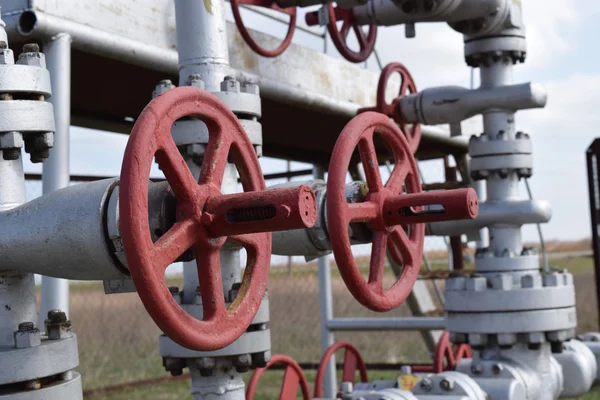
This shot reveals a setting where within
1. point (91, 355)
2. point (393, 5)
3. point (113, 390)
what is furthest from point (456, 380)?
point (91, 355)

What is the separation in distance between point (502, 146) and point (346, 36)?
1.84 ft

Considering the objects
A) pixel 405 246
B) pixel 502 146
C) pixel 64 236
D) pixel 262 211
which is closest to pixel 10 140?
pixel 64 236

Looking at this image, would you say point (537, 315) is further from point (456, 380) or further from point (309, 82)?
point (309, 82)

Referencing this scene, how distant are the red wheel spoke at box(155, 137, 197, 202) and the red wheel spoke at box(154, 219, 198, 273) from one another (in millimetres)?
34

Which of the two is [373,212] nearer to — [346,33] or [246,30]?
[246,30]

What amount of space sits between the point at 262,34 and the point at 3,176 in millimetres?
1543

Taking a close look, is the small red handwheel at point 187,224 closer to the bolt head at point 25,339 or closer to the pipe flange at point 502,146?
the bolt head at point 25,339

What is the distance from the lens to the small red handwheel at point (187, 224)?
889 mm

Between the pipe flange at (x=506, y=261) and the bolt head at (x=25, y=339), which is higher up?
the pipe flange at (x=506, y=261)

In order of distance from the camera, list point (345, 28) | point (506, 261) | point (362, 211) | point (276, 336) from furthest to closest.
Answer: point (276, 336) → point (345, 28) → point (506, 261) → point (362, 211)

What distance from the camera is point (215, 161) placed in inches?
Result: 42.1

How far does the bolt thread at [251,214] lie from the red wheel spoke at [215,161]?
74 millimetres

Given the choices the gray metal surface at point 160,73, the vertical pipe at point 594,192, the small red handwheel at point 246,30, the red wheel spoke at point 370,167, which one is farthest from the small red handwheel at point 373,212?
the vertical pipe at point 594,192

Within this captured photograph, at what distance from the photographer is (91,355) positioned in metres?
7.46
